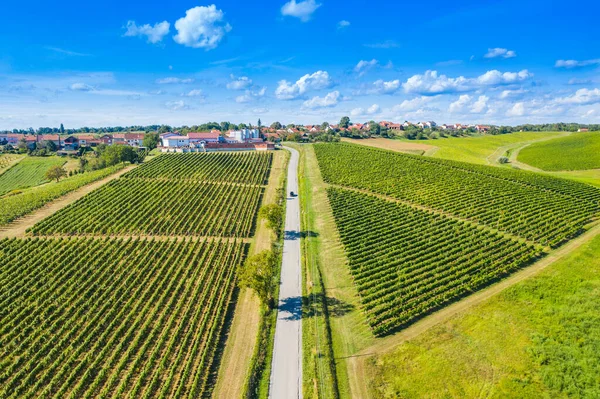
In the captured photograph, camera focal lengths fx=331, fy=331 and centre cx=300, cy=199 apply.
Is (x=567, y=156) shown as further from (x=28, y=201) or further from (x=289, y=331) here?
(x=28, y=201)

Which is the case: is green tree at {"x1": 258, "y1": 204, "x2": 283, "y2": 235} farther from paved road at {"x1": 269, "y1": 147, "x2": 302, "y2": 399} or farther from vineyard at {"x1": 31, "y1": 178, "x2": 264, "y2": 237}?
vineyard at {"x1": 31, "y1": 178, "x2": 264, "y2": 237}

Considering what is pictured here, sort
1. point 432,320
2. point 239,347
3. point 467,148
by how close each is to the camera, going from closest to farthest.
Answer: point 239,347 → point 432,320 → point 467,148

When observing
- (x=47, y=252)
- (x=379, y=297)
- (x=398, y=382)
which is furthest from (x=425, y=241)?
(x=47, y=252)

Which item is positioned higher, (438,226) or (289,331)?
(438,226)

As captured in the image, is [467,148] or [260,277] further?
[467,148]

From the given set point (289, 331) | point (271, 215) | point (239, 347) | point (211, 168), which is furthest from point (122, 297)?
point (211, 168)

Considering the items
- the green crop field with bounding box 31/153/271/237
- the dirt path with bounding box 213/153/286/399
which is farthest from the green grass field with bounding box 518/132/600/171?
the dirt path with bounding box 213/153/286/399

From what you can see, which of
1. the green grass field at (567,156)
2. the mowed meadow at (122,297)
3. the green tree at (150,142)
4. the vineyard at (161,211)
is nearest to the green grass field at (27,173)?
the green tree at (150,142)

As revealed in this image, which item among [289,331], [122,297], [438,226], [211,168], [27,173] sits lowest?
[289,331]
